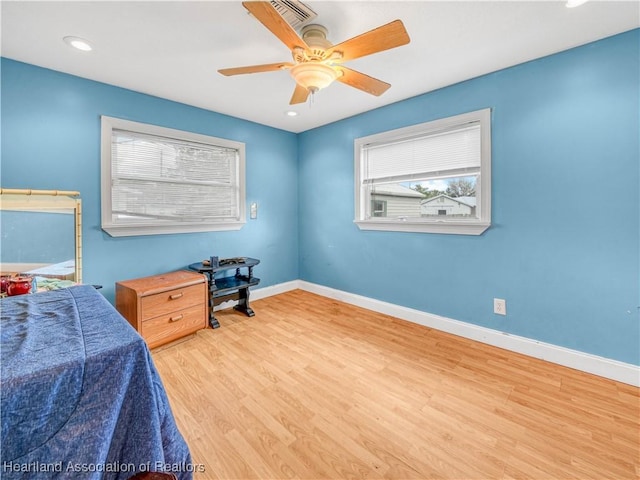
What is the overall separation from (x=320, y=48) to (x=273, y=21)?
0.44 m

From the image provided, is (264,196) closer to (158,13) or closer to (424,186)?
(424,186)

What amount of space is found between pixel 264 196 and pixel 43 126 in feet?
7.20

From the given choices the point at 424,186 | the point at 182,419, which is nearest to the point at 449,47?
the point at 424,186

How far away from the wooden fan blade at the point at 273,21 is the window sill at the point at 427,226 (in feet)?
6.54

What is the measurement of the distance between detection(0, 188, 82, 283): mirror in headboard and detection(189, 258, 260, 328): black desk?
1.02 meters

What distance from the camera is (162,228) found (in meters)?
2.98

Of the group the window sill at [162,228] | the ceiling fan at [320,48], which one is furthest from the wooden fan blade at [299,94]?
the window sill at [162,228]

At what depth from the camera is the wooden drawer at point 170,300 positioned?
2369mm

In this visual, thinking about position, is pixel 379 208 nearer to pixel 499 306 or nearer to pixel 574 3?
pixel 499 306

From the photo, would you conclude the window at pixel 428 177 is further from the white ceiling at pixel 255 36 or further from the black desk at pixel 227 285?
the black desk at pixel 227 285

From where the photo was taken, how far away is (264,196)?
3.88 m

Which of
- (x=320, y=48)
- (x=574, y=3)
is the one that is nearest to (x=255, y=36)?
(x=320, y=48)

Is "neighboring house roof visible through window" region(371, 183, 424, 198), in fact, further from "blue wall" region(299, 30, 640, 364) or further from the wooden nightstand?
the wooden nightstand

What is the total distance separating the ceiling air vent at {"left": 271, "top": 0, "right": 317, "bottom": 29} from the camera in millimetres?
1588
